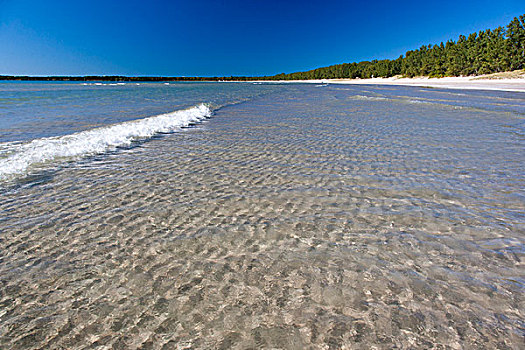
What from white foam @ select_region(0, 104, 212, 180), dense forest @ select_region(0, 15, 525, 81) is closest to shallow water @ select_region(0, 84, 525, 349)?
white foam @ select_region(0, 104, 212, 180)

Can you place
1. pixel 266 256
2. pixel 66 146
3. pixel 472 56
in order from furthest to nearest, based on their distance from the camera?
pixel 472 56, pixel 66 146, pixel 266 256

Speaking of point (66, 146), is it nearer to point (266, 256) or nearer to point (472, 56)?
point (266, 256)

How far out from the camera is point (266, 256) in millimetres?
3455

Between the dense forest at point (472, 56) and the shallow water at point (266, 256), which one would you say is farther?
the dense forest at point (472, 56)

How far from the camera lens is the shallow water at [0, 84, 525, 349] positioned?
2461mm

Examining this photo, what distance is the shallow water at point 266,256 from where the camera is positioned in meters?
2.46

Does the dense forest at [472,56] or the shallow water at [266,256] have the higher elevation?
the dense forest at [472,56]

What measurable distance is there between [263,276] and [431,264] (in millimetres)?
2002

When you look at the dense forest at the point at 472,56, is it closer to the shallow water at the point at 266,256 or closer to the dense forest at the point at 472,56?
the dense forest at the point at 472,56

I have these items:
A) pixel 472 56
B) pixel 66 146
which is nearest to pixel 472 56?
pixel 472 56

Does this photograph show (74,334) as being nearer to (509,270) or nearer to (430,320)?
(430,320)

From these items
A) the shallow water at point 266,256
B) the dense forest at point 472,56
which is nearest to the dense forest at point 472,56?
the dense forest at point 472,56

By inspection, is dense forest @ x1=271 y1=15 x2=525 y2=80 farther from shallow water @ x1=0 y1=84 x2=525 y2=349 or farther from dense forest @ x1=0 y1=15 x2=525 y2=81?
shallow water @ x1=0 y1=84 x2=525 y2=349

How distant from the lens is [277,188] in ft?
18.3
